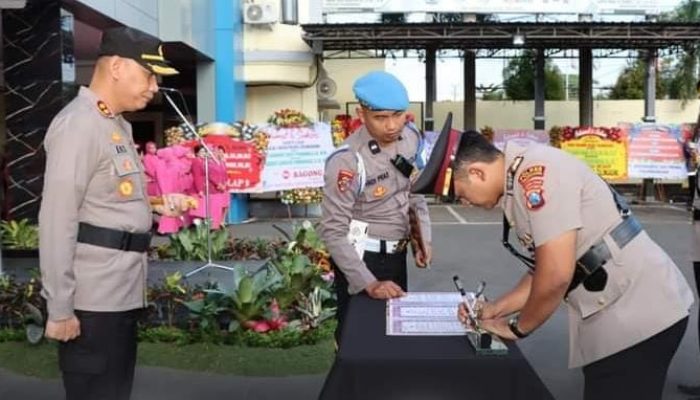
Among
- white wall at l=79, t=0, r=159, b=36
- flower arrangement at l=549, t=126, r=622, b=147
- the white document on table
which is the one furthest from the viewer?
flower arrangement at l=549, t=126, r=622, b=147

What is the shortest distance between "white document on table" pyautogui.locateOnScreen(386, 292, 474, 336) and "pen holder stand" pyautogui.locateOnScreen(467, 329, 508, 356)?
0.11 meters

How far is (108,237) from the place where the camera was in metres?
2.98

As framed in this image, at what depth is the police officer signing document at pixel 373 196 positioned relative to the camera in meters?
3.35

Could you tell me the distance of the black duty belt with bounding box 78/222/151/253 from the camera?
2949 millimetres

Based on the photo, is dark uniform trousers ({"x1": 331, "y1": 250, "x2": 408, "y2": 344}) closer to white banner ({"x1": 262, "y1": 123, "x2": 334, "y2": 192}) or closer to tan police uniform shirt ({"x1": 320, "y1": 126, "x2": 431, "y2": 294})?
tan police uniform shirt ({"x1": 320, "y1": 126, "x2": 431, "y2": 294})

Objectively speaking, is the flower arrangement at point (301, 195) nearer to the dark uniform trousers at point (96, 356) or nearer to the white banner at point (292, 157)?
the white banner at point (292, 157)

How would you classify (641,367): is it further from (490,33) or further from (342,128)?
(490,33)

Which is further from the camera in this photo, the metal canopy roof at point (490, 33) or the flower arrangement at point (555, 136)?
the flower arrangement at point (555, 136)

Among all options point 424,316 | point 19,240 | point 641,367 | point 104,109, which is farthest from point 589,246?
point 19,240

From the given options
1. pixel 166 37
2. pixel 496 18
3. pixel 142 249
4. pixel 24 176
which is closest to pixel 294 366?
pixel 142 249

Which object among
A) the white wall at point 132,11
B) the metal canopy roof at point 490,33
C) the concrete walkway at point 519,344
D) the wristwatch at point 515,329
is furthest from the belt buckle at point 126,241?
the metal canopy roof at point 490,33

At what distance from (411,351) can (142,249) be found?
4.04 ft

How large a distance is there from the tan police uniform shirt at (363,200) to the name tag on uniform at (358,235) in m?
0.03

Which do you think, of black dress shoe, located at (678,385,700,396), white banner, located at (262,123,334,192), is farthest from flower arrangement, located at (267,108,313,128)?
black dress shoe, located at (678,385,700,396)
